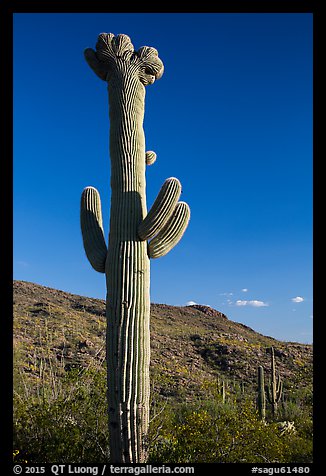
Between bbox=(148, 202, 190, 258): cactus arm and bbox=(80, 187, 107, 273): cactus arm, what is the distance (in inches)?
28.1

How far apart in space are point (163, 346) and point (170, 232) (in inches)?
644

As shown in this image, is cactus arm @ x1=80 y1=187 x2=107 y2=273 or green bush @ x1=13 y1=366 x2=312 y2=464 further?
cactus arm @ x1=80 y1=187 x2=107 y2=273

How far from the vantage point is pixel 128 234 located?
5629 mm

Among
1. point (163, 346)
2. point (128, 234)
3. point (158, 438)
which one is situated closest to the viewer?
point (128, 234)

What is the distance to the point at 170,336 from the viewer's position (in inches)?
923

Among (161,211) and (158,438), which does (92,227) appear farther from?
(158,438)

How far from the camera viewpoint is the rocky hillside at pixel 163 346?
15406 millimetres

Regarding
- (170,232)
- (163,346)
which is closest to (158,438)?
(170,232)

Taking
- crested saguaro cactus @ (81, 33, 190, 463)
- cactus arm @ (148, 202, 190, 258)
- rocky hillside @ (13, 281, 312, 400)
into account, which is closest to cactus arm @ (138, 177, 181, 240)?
crested saguaro cactus @ (81, 33, 190, 463)

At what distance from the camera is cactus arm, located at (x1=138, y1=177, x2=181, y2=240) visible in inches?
216

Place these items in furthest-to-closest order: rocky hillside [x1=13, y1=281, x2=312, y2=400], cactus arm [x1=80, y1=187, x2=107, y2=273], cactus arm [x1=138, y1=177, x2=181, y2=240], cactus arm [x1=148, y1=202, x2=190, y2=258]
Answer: rocky hillside [x1=13, y1=281, x2=312, y2=400] < cactus arm [x1=80, y1=187, x2=107, y2=273] < cactus arm [x1=148, y1=202, x2=190, y2=258] < cactus arm [x1=138, y1=177, x2=181, y2=240]

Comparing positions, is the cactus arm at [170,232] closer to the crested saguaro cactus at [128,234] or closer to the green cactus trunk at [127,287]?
the crested saguaro cactus at [128,234]

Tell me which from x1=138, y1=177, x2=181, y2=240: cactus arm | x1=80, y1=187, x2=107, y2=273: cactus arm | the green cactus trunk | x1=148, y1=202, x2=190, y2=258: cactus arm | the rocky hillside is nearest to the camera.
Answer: the green cactus trunk

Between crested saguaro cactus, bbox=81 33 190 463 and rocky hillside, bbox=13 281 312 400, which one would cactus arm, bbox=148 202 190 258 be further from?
rocky hillside, bbox=13 281 312 400
